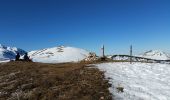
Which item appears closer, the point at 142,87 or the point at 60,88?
the point at 60,88

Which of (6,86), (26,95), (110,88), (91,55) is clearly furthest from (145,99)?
(91,55)

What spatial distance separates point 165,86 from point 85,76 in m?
7.82

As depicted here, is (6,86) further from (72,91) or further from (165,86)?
(165,86)

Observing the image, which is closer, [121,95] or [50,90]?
[121,95]

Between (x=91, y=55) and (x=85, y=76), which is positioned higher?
(x=91, y=55)

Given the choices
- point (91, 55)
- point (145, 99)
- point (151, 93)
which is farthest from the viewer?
point (91, 55)

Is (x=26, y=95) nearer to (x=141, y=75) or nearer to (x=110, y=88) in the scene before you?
(x=110, y=88)

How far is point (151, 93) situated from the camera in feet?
71.0

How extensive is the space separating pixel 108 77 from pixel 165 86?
5548mm

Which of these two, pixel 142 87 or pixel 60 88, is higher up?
pixel 142 87

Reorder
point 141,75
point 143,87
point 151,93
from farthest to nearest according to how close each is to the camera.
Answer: point 141,75 → point 143,87 → point 151,93

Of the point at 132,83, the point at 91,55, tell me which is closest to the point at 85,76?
the point at 132,83

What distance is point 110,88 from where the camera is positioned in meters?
22.3

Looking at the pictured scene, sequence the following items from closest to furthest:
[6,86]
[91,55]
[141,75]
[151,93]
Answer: [151,93], [6,86], [141,75], [91,55]
